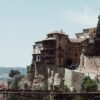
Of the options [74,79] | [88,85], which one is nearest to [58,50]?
[74,79]

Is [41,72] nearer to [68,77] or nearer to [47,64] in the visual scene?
[47,64]

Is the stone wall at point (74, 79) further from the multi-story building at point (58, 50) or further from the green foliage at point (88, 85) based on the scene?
the multi-story building at point (58, 50)

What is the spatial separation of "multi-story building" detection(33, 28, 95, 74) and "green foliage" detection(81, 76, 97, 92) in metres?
11.6

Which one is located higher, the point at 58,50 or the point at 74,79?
the point at 58,50

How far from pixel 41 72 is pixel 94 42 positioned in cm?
1050

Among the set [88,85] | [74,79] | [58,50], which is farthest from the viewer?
[58,50]

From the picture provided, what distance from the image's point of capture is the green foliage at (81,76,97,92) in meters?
55.4

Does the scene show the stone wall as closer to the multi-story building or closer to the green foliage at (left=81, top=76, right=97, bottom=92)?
the green foliage at (left=81, top=76, right=97, bottom=92)

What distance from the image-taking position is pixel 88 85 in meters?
55.5

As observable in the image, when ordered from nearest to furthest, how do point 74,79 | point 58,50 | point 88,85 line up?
point 88,85 → point 74,79 → point 58,50

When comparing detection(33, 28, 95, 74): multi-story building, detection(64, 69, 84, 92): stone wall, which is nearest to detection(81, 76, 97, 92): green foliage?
detection(64, 69, 84, 92): stone wall

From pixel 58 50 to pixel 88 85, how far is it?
1678 centimetres

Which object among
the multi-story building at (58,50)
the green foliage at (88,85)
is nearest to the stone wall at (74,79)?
the green foliage at (88,85)

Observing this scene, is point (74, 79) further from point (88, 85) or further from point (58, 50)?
point (58, 50)
